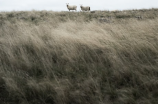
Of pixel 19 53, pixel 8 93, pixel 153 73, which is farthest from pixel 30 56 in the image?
pixel 153 73

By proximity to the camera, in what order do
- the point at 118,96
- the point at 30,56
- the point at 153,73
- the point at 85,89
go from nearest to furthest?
1. the point at 118,96
2. the point at 85,89
3. the point at 153,73
4. the point at 30,56

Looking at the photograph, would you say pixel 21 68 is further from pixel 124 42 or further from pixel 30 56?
pixel 124 42

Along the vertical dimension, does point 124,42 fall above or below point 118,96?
above

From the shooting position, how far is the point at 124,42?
3.69 metres

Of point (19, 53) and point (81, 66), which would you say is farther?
point (19, 53)

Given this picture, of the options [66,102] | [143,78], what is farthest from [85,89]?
[143,78]

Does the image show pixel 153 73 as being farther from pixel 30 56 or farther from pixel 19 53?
pixel 19 53

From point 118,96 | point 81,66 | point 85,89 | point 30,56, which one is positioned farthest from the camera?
point 30,56

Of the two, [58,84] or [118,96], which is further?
[58,84]

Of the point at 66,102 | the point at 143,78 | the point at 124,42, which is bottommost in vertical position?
the point at 66,102

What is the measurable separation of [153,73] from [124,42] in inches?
52.4

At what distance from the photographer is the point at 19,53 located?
11.6 feet

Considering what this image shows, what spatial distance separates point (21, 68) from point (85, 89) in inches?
58.4

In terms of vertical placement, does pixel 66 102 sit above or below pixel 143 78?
below
